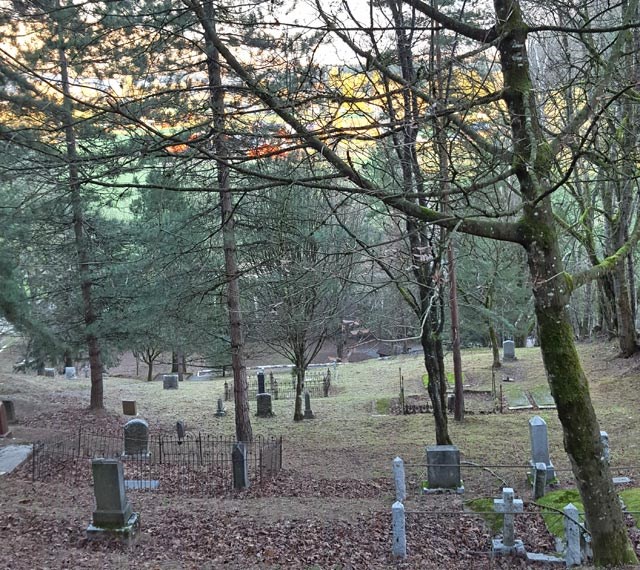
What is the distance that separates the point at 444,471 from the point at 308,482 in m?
2.62

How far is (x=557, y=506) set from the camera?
779 centimetres

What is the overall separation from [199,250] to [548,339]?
31.7ft

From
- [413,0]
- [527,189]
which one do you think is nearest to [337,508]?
[527,189]

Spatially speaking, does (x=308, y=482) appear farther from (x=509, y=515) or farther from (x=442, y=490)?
(x=509, y=515)

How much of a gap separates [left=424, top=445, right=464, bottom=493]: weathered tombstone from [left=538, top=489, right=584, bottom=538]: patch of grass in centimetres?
170

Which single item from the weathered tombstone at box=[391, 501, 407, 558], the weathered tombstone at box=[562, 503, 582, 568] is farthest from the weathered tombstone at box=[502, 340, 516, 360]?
the weathered tombstone at box=[562, 503, 582, 568]

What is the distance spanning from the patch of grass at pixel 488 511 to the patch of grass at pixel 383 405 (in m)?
9.59

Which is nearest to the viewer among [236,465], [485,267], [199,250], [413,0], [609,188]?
[413,0]

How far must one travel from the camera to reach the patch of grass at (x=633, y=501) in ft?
23.2

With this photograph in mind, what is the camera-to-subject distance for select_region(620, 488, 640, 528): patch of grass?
279 inches

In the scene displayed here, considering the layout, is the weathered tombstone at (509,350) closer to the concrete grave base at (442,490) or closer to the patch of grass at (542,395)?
the patch of grass at (542,395)

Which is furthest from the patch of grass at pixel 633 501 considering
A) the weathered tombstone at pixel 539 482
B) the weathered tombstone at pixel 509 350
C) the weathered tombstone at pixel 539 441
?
the weathered tombstone at pixel 509 350

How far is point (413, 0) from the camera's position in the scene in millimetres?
5250

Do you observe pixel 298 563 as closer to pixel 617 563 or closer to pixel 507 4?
pixel 617 563
